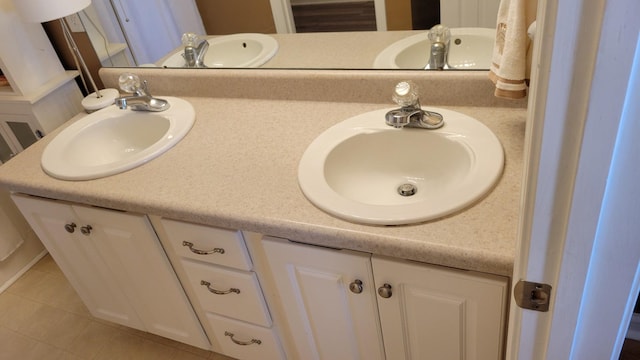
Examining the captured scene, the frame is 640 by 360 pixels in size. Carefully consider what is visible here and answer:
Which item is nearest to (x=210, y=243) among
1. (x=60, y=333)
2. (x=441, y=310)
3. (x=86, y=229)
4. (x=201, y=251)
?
(x=201, y=251)

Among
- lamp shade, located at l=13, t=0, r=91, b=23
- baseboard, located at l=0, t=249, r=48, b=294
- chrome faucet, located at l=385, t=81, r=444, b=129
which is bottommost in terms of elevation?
baseboard, located at l=0, t=249, r=48, b=294

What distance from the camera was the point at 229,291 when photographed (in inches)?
49.0

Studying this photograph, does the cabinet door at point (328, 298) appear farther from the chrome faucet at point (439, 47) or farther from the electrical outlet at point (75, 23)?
the electrical outlet at point (75, 23)

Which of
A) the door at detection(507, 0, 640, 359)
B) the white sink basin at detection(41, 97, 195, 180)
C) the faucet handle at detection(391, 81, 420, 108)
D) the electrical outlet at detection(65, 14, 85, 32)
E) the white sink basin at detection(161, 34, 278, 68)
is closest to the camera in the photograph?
the door at detection(507, 0, 640, 359)

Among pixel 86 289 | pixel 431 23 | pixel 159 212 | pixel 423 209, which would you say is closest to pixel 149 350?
pixel 86 289

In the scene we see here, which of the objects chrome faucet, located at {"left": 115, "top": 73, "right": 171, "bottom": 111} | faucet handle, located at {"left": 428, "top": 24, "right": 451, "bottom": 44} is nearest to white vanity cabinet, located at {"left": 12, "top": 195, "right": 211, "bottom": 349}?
chrome faucet, located at {"left": 115, "top": 73, "right": 171, "bottom": 111}

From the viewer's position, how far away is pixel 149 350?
1771 millimetres

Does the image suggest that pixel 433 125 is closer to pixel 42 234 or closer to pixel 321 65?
pixel 321 65

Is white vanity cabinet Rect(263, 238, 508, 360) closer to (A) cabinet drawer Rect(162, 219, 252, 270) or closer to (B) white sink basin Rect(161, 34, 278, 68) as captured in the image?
(A) cabinet drawer Rect(162, 219, 252, 270)

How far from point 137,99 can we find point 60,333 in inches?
43.9

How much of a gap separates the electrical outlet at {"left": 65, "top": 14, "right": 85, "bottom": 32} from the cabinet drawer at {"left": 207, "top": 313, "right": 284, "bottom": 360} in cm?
115

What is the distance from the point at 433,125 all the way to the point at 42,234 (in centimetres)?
126

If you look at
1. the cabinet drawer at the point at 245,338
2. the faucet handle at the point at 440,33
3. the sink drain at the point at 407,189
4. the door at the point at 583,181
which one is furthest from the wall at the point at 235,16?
the door at the point at 583,181

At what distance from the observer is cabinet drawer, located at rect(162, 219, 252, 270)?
1.11 meters
